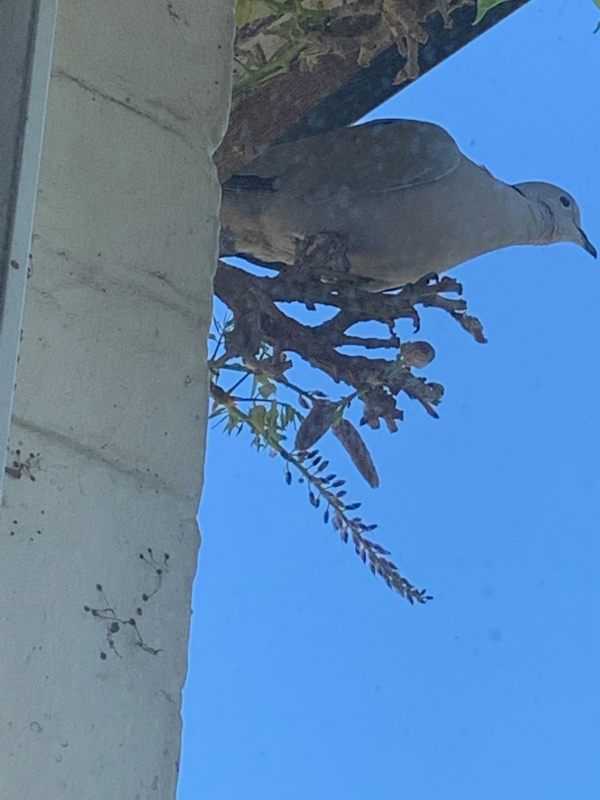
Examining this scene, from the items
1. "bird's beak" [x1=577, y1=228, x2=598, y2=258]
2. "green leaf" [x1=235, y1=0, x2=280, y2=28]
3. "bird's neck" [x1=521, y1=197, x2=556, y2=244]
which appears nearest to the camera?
"green leaf" [x1=235, y1=0, x2=280, y2=28]

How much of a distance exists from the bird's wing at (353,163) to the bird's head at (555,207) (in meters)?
0.31

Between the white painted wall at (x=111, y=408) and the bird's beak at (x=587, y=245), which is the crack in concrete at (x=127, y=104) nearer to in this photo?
the white painted wall at (x=111, y=408)

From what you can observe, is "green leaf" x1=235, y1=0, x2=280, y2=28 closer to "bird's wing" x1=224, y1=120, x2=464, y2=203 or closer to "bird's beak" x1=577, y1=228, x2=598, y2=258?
"bird's wing" x1=224, y1=120, x2=464, y2=203

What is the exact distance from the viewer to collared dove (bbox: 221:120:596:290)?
4.15 feet

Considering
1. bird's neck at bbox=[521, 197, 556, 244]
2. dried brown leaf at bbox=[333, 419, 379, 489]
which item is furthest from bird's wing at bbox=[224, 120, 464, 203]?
dried brown leaf at bbox=[333, 419, 379, 489]

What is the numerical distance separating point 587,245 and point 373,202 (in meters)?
0.71

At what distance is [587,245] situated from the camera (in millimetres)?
2014

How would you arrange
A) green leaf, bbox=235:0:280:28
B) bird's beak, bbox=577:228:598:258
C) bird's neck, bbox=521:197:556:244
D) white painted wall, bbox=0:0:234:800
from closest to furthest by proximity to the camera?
1. white painted wall, bbox=0:0:234:800
2. green leaf, bbox=235:0:280:28
3. bird's neck, bbox=521:197:556:244
4. bird's beak, bbox=577:228:598:258

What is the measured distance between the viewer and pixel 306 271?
1.01 metres

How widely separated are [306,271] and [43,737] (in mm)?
555

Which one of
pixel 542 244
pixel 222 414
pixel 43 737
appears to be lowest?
pixel 43 737

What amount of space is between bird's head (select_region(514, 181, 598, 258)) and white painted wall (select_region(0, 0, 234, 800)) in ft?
3.76

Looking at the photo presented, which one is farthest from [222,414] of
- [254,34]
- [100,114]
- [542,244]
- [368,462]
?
[542,244]

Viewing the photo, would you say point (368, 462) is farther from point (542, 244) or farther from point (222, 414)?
point (542, 244)
